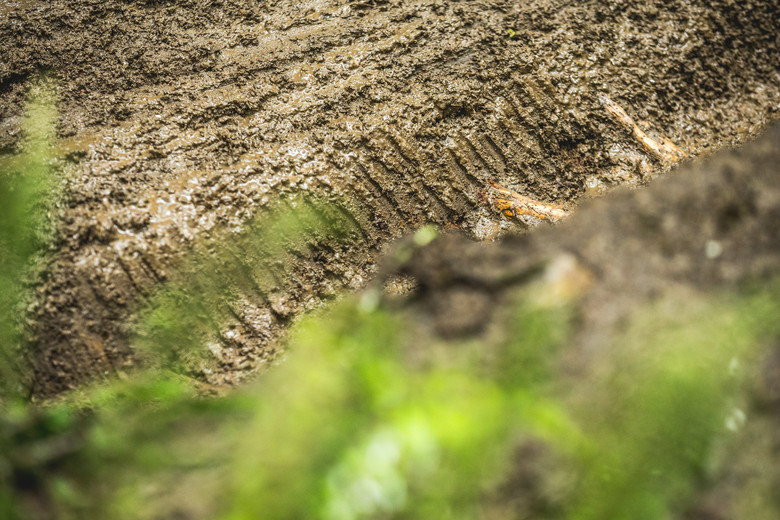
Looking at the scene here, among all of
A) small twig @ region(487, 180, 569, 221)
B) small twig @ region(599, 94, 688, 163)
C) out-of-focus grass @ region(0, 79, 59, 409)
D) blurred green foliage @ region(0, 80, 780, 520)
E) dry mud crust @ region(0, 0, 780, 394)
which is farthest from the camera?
small twig @ region(599, 94, 688, 163)

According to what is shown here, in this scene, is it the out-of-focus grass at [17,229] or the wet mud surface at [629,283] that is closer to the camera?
the wet mud surface at [629,283]

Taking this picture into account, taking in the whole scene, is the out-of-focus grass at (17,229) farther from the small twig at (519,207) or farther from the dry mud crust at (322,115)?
the small twig at (519,207)

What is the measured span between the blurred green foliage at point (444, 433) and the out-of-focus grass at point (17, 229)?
670 millimetres

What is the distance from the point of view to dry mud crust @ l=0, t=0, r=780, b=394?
6.03 ft

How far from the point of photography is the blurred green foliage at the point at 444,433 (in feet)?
2.84

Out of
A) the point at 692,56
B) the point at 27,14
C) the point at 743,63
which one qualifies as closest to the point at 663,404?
the point at 692,56

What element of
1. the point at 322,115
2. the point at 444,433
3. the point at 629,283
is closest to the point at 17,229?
the point at 322,115

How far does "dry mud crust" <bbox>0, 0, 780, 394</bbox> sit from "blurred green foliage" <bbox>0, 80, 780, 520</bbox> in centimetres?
77

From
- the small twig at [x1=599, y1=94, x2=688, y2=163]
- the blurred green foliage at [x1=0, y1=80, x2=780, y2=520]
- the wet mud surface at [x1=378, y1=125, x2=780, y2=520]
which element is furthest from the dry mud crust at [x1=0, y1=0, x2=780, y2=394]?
the wet mud surface at [x1=378, y1=125, x2=780, y2=520]

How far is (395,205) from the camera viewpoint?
2146 millimetres

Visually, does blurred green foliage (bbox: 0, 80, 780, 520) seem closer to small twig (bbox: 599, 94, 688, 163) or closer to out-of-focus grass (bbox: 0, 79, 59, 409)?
out-of-focus grass (bbox: 0, 79, 59, 409)

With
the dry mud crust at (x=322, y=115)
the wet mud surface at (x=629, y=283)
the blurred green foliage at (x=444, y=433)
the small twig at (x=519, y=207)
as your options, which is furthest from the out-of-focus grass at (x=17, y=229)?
the small twig at (x=519, y=207)

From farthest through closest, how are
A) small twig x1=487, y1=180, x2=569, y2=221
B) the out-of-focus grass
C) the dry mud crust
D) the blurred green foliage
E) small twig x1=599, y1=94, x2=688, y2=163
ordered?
small twig x1=599, y1=94, x2=688, y2=163
small twig x1=487, y1=180, x2=569, y2=221
the dry mud crust
the out-of-focus grass
the blurred green foliage

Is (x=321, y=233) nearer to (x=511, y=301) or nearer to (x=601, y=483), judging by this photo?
(x=511, y=301)
